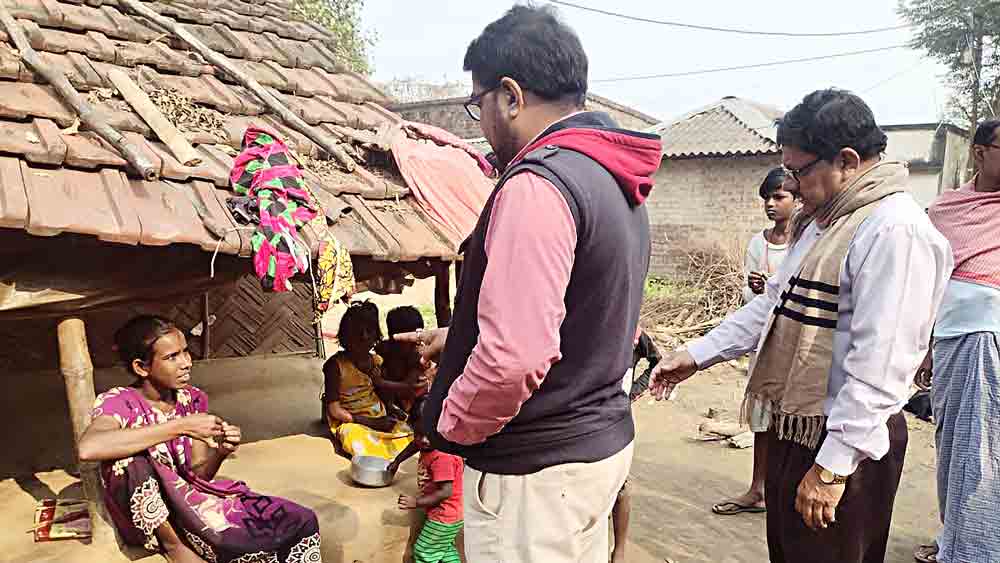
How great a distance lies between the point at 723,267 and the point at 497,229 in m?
11.0

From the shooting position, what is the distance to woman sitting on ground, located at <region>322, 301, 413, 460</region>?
4742mm

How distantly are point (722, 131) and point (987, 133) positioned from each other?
12533 mm

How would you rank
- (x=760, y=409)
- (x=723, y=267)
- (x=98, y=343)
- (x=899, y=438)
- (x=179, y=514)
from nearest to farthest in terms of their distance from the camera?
(x=899, y=438) < (x=760, y=409) < (x=179, y=514) < (x=98, y=343) < (x=723, y=267)

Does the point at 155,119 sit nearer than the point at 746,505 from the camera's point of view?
Yes

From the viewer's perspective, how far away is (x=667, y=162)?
14531 millimetres

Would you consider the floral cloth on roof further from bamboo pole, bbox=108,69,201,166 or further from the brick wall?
the brick wall

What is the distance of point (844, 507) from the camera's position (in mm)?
2207

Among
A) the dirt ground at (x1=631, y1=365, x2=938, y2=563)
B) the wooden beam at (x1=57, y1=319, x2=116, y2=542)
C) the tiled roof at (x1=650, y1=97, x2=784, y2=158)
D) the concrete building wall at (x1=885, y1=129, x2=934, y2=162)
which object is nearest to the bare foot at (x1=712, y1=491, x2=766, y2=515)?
the dirt ground at (x1=631, y1=365, x2=938, y2=563)

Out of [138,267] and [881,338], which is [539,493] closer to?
[881,338]

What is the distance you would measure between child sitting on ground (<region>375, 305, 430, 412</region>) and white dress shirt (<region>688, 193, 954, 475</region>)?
298 centimetres

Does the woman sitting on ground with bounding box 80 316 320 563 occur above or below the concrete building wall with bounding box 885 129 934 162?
below

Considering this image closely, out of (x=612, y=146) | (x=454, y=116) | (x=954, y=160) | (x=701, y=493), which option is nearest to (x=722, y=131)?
(x=954, y=160)

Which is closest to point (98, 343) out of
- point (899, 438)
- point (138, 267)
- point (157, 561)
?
point (138, 267)

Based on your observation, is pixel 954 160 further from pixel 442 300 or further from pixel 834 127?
pixel 834 127
